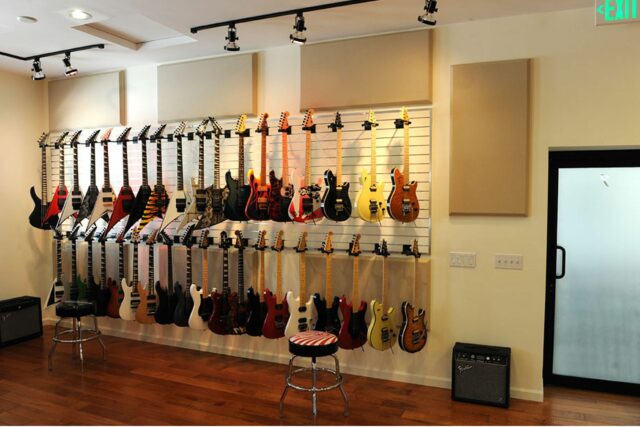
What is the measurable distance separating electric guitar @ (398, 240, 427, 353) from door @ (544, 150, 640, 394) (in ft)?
3.32

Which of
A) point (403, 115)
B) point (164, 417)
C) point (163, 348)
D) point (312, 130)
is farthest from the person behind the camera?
point (163, 348)

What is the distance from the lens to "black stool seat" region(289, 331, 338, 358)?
10.5 feet

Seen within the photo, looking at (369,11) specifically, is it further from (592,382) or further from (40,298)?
(40,298)

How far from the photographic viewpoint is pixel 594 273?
12.4 ft

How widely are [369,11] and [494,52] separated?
96 centimetres

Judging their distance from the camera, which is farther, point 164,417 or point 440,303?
point 440,303

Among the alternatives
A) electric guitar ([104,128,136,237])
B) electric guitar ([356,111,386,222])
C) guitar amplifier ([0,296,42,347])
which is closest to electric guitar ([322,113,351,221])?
electric guitar ([356,111,386,222])

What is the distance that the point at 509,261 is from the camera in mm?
3664

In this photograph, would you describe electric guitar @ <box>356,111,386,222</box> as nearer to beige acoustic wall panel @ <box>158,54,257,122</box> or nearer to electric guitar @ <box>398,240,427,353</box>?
electric guitar @ <box>398,240,427,353</box>

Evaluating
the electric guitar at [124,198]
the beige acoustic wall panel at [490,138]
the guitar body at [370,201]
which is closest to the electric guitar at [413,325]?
the guitar body at [370,201]

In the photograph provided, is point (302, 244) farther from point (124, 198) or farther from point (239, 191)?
point (124, 198)

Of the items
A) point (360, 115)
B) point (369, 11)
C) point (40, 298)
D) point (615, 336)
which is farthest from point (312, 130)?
point (40, 298)

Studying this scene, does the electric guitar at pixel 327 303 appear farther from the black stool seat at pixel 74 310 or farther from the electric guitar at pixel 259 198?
the black stool seat at pixel 74 310

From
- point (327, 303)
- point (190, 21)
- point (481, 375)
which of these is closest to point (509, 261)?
point (481, 375)
